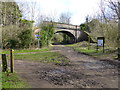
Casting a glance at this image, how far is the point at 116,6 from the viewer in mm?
13422

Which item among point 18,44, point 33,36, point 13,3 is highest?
point 13,3

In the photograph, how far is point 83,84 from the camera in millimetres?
4035

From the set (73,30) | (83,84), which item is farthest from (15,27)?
(73,30)

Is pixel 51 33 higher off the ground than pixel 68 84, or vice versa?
pixel 51 33

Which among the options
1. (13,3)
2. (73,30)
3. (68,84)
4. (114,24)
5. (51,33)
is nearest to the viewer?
(68,84)

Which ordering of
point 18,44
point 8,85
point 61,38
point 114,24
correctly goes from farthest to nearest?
point 61,38, point 18,44, point 114,24, point 8,85

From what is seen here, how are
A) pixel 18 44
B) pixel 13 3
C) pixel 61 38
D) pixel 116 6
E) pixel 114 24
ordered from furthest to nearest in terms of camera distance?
1. pixel 61 38
2. pixel 18 44
3. pixel 13 3
4. pixel 114 24
5. pixel 116 6

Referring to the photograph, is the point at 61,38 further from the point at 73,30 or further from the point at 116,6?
the point at 116,6

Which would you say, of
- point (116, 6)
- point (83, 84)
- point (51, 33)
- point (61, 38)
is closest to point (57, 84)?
point (83, 84)

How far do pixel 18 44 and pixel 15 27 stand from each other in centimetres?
300

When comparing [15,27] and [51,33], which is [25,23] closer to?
[15,27]

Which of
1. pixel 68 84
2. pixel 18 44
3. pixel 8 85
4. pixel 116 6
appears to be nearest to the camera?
pixel 8 85

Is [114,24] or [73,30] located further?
[73,30]

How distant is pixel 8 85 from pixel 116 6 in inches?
575
